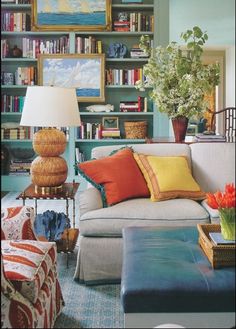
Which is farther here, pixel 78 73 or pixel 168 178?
pixel 78 73

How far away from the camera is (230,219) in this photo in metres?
2.35

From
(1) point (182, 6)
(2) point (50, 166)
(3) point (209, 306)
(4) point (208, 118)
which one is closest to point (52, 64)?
(1) point (182, 6)

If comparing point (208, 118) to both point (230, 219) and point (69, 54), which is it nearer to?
point (69, 54)

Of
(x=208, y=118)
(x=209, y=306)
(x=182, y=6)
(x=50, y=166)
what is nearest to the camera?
(x=209, y=306)

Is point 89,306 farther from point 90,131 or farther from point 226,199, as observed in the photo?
point 90,131

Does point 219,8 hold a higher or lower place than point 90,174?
higher

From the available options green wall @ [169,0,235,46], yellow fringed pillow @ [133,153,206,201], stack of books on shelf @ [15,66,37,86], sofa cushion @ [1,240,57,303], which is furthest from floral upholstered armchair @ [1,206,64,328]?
green wall @ [169,0,235,46]

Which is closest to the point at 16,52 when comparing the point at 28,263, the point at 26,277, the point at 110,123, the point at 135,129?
the point at 110,123

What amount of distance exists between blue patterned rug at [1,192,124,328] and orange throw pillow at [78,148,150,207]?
56 centimetres

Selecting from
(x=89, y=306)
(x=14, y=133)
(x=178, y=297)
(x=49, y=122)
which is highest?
(x=14, y=133)

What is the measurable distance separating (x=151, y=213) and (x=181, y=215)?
0.61ft

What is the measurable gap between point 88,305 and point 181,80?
6.79ft

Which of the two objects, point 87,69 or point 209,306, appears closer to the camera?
point 209,306

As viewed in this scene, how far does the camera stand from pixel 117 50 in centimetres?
665
